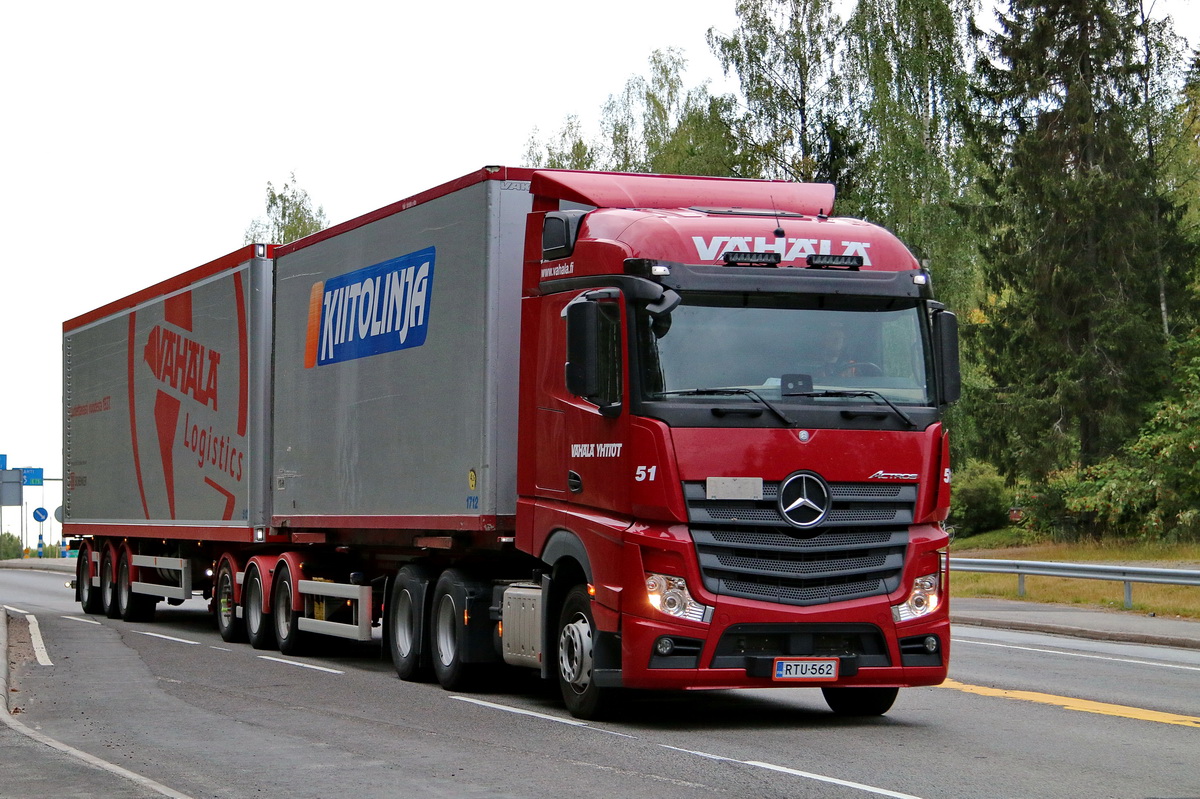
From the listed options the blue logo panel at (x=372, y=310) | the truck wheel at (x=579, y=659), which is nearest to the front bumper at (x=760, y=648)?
the truck wheel at (x=579, y=659)

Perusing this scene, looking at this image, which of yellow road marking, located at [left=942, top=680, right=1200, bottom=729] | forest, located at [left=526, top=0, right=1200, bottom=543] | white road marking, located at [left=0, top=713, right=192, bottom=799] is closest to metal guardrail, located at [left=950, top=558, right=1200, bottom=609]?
yellow road marking, located at [left=942, top=680, right=1200, bottom=729]

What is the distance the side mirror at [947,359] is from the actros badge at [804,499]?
1223 millimetres

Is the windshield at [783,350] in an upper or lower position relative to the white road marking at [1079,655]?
upper

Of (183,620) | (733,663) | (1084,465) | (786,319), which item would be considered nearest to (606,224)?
(786,319)

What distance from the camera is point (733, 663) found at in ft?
36.1

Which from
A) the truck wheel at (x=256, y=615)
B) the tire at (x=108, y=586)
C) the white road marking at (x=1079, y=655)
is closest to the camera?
the white road marking at (x=1079, y=655)

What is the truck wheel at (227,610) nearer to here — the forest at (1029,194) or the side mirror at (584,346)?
the side mirror at (584,346)

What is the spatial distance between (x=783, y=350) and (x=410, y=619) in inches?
219

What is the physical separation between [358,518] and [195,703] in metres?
3.41

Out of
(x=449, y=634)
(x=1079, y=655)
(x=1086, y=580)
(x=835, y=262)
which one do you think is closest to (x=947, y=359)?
(x=835, y=262)

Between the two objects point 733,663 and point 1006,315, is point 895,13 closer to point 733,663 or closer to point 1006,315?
point 1006,315

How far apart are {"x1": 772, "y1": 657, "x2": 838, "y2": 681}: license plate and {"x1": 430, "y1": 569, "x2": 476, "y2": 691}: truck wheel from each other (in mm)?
3676

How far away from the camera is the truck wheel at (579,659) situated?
11617mm

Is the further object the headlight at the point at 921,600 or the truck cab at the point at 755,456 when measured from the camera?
the headlight at the point at 921,600
